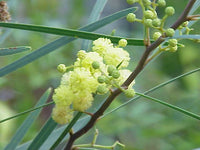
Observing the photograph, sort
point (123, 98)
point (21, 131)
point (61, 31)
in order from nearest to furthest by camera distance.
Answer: point (61, 31)
point (21, 131)
point (123, 98)

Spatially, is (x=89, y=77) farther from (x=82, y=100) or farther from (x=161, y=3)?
(x=161, y=3)

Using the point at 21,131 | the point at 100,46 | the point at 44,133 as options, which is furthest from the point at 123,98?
the point at 100,46

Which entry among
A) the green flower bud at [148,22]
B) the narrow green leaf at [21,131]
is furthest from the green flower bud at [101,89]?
the narrow green leaf at [21,131]

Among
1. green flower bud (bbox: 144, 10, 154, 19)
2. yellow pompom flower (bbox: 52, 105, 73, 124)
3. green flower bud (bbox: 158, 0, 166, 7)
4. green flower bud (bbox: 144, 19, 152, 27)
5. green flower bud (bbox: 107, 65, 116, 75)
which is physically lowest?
yellow pompom flower (bbox: 52, 105, 73, 124)

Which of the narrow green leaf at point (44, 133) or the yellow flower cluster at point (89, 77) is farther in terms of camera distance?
the narrow green leaf at point (44, 133)

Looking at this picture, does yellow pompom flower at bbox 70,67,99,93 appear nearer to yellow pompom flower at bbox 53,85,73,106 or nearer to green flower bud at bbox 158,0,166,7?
yellow pompom flower at bbox 53,85,73,106

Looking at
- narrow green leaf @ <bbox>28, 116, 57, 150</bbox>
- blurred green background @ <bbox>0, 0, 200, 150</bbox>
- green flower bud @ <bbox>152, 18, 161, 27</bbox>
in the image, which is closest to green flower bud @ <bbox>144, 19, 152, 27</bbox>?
green flower bud @ <bbox>152, 18, 161, 27</bbox>

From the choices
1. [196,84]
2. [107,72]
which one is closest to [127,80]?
[107,72]

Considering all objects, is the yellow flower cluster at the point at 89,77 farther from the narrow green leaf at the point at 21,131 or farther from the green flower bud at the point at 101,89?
the narrow green leaf at the point at 21,131
